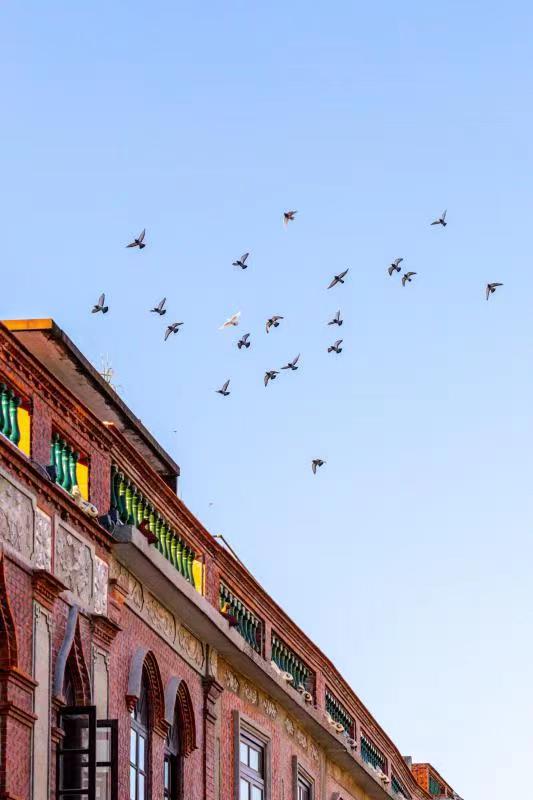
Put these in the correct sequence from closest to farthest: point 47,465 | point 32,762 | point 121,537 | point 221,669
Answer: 1. point 32,762
2. point 47,465
3. point 121,537
4. point 221,669

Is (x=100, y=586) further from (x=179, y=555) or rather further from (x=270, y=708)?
(x=270, y=708)

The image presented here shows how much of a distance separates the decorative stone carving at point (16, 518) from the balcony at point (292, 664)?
1123 centimetres

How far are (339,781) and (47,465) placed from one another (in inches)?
623

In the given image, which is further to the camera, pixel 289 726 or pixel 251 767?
pixel 289 726

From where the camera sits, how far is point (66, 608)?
1892 cm

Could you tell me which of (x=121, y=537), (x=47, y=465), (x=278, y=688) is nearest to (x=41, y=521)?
(x=47, y=465)

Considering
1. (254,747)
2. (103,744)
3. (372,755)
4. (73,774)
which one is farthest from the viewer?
(372,755)

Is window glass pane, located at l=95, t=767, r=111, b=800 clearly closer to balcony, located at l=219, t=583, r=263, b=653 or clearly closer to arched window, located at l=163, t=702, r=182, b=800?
arched window, located at l=163, t=702, r=182, b=800

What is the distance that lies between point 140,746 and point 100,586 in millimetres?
2753

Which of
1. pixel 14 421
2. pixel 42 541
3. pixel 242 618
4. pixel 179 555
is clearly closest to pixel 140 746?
pixel 179 555

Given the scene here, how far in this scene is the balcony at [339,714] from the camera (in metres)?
32.4

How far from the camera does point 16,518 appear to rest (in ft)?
57.7

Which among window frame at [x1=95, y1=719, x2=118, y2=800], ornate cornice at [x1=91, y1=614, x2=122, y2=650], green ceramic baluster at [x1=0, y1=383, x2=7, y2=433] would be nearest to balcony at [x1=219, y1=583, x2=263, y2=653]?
ornate cornice at [x1=91, y1=614, x2=122, y2=650]

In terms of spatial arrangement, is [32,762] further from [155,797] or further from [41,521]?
[155,797]
